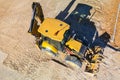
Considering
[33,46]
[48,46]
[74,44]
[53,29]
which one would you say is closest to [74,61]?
[74,44]

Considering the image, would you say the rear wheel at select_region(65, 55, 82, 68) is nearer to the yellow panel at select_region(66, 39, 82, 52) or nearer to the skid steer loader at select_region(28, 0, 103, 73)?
the skid steer loader at select_region(28, 0, 103, 73)

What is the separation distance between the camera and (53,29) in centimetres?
1240

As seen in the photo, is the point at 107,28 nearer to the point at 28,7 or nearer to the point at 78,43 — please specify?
the point at 78,43

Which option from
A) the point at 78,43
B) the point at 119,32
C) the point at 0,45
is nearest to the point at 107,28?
the point at 119,32

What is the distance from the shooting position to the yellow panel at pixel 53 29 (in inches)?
483

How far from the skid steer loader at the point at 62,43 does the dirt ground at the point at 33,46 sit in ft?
2.10

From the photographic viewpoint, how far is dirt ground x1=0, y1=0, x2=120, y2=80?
13062mm

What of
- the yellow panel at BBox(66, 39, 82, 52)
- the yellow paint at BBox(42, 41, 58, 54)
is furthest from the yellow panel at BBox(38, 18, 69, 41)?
the yellow paint at BBox(42, 41, 58, 54)

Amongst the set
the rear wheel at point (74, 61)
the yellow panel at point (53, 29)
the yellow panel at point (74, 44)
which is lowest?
the rear wheel at point (74, 61)

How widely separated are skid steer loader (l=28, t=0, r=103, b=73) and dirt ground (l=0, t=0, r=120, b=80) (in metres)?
0.64

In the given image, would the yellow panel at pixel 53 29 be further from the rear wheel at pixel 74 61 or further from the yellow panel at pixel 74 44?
the rear wheel at pixel 74 61

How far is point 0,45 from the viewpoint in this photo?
14.3m

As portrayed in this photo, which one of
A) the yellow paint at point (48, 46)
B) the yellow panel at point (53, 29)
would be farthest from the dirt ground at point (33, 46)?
the yellow panel at point (53, 29)

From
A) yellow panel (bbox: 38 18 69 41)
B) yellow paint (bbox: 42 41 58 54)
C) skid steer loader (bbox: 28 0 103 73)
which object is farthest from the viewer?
yellow paint (bbox: 42 41 58 54)
